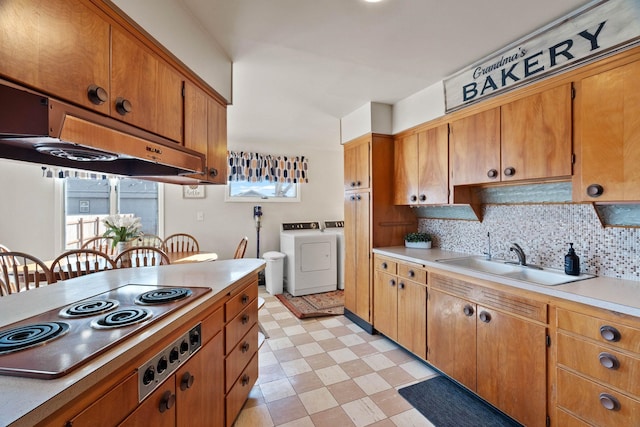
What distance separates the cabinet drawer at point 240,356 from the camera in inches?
60.6

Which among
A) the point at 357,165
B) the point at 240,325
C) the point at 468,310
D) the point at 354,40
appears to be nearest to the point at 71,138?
the point at 240,325

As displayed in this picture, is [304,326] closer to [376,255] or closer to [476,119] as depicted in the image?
[376,255]

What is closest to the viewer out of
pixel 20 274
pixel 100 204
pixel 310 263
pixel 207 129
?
pixel 207 129

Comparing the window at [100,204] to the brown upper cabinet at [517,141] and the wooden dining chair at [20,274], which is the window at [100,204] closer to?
the wooden dining chair at [20,274]

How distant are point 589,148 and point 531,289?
0.82 metres

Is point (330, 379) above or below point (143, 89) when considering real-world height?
below

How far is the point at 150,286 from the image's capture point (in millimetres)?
1525

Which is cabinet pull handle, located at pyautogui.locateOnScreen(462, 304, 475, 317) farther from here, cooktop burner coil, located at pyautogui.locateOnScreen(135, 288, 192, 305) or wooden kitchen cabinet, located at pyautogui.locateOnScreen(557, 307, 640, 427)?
cooktop burner coil, located at pyautogui.locateOnScreen(135, 288, 192, 305)

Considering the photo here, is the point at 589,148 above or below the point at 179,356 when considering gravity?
above

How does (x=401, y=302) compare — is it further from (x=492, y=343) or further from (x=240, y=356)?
(x=240, y=356)

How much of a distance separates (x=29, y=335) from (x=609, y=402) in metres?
2.27

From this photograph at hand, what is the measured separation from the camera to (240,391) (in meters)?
1.73

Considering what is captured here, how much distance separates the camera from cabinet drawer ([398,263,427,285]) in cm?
233

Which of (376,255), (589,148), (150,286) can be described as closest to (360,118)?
(376,255)
